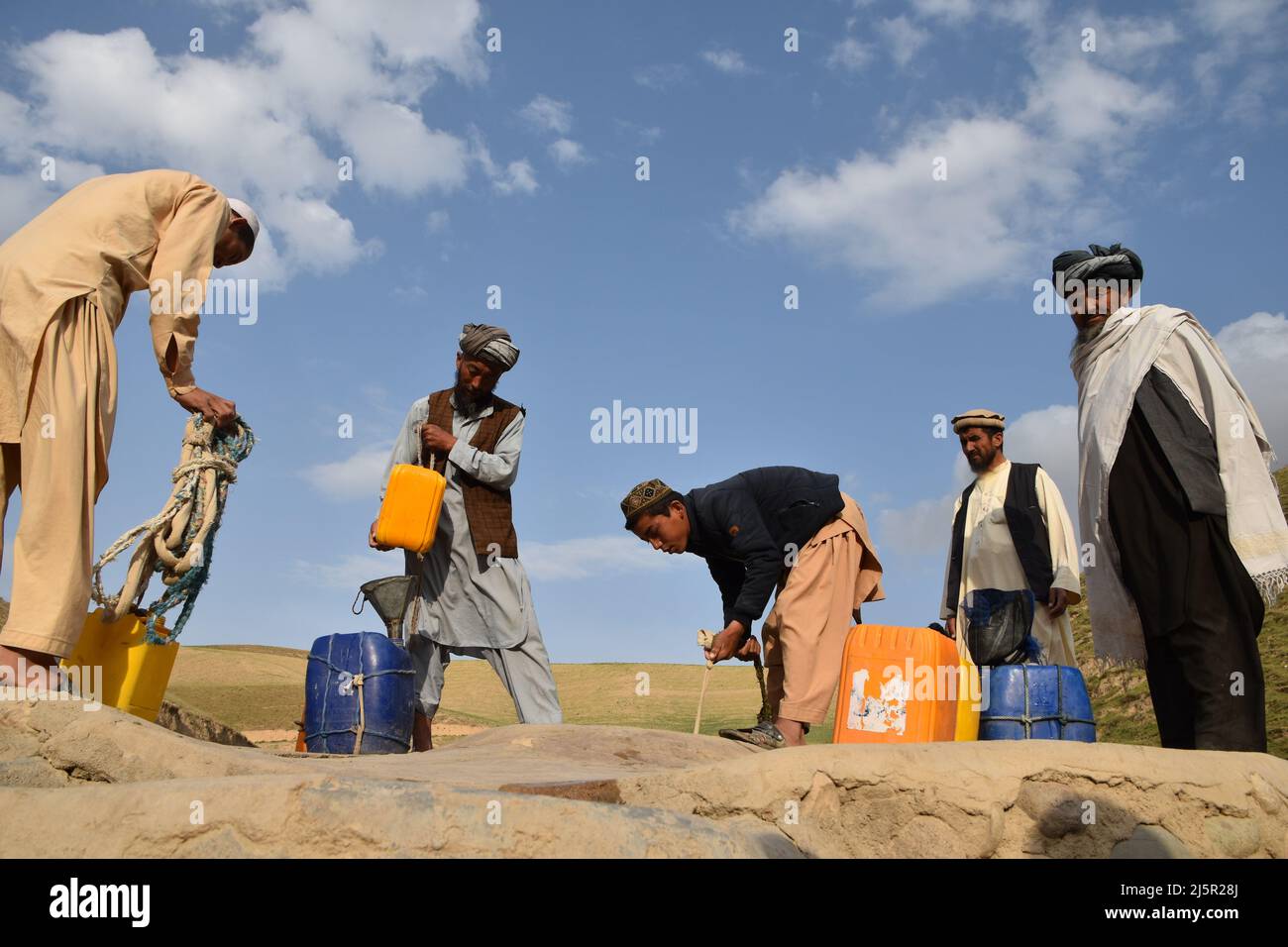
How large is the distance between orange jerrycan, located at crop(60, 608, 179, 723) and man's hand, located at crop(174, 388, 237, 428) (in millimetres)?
891

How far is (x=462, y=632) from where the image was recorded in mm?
5426

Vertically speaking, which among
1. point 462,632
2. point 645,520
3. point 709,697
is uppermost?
point 645,520

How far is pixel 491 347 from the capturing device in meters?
5.47

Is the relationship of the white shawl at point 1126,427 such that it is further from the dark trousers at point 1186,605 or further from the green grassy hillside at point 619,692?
the green grassy hillside at point 619,692

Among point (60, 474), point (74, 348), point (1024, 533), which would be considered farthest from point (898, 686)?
point (74, 348)

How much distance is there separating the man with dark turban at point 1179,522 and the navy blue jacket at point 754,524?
4.09ft

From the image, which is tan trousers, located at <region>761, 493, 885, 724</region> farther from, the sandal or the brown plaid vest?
the brown plaid vest

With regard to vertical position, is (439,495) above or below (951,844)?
above

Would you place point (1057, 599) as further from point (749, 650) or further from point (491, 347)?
point (491, 347)

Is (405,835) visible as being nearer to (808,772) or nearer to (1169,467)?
(808,772)

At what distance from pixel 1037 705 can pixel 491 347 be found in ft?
9.63

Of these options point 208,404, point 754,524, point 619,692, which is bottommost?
point 619,692
